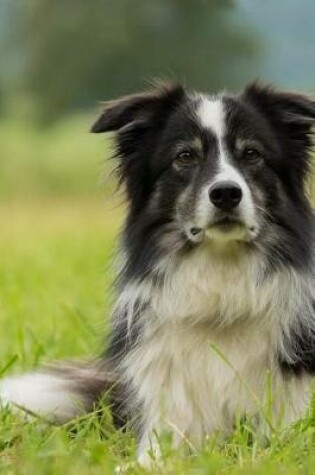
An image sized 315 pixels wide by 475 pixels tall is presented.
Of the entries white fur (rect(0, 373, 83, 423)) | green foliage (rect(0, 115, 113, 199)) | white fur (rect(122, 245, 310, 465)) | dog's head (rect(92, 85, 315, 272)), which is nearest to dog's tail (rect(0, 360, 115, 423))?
white fur (rect(0, 373, 83, 423))

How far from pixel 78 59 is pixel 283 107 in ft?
79.1

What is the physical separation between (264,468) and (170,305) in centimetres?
130

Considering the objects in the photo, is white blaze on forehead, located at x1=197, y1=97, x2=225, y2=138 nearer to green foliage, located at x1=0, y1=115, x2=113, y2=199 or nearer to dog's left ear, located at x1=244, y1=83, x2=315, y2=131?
dog's left ear, located at x1=244, y1=83, x2=315, y2=131

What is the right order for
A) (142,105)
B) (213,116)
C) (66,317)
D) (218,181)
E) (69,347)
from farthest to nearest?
1. (66,317)
2. (69,347)
3. (142,105)
4. (213,116)
5. (218,181)

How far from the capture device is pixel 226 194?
4461 mm

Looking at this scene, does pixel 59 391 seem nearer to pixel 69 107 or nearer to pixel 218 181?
pixel 218 181

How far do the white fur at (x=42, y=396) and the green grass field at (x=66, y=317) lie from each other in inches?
5.6

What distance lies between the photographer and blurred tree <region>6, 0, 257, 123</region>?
25.3 metres

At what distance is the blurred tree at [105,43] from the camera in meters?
25.3

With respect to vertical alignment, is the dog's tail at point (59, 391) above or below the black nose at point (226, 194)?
below

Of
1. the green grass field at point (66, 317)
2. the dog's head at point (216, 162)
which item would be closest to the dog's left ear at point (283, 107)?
the dog's head at point (216, 162)

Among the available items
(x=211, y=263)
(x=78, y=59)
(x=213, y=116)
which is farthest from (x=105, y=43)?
(x=211, y=263)

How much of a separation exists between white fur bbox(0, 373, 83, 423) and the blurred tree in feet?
63.1

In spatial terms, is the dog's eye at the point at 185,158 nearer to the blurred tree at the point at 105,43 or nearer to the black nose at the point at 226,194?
the black nose at the point at 226,194
